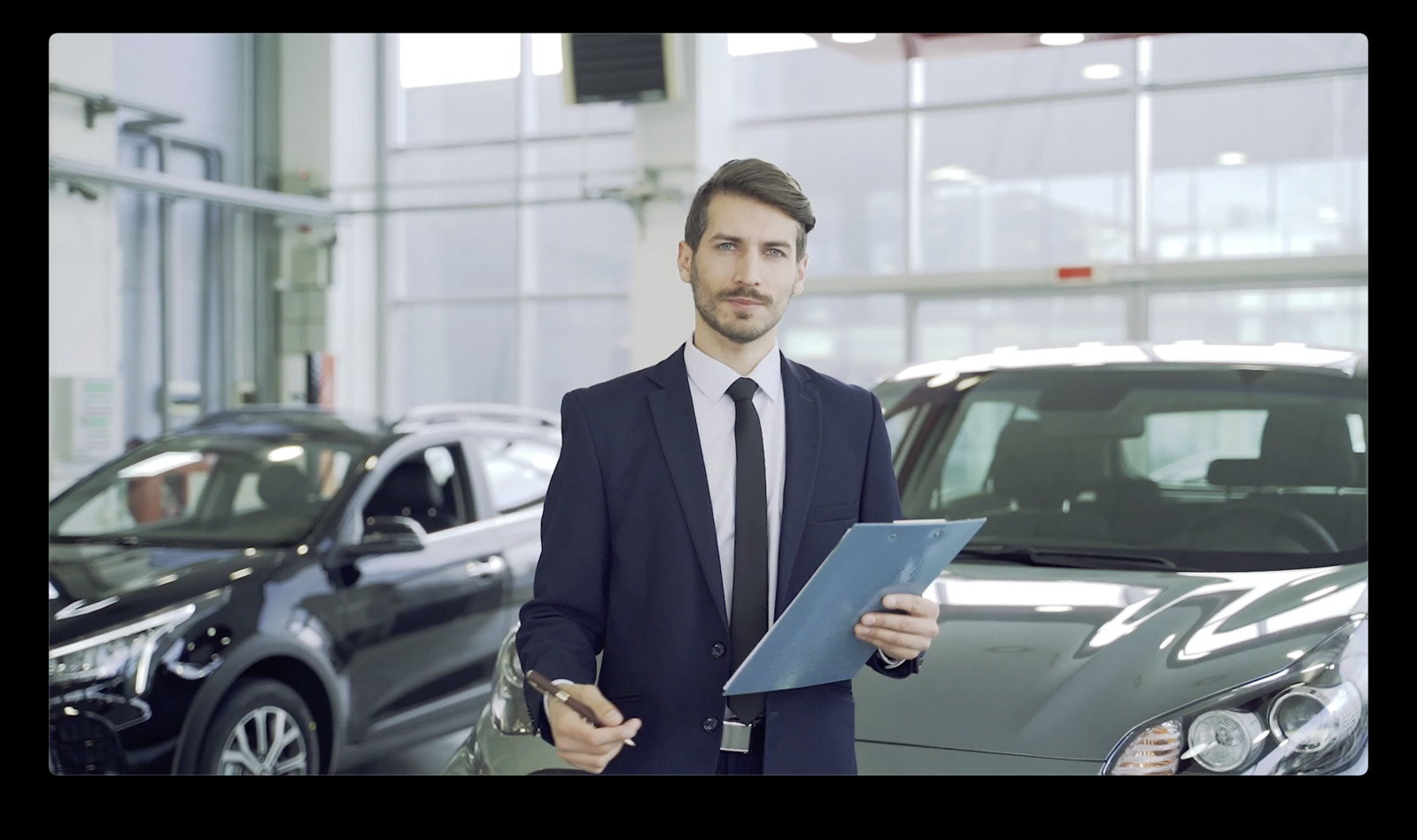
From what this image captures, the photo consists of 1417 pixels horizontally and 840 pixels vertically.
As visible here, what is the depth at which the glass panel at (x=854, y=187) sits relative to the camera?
32.9 feet

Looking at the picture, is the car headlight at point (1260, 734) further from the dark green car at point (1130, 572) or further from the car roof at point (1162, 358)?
the car roof at point (1162, 358)

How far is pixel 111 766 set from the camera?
10.6ft

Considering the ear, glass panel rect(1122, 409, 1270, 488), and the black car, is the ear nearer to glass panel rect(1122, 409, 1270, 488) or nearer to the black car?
glass panel rect(1122, 409, 1270, 488)

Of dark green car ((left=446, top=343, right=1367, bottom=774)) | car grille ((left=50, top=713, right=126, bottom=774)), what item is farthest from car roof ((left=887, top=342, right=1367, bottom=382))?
car grille ((left=50, top=713, right=126, bottom=774))

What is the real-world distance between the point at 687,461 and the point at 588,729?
0.39 metres

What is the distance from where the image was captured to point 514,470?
451 cm

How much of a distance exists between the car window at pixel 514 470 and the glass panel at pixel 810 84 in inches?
247

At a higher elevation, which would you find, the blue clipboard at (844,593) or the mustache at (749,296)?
the mustache at (749,296)

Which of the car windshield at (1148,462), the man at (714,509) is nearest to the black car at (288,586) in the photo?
the car windshield at (1148,462)

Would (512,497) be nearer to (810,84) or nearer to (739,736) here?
(739,736)

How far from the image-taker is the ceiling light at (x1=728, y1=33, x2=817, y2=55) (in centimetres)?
1008

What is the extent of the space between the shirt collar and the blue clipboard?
310 mm
